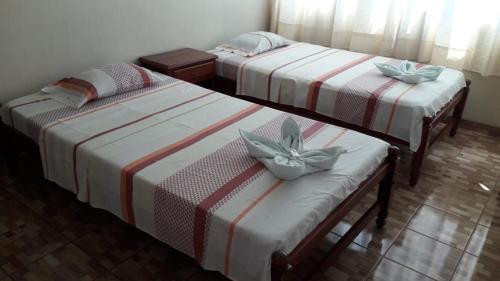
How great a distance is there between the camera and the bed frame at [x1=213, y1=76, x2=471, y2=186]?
2.50 meters

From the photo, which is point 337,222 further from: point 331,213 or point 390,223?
point 390,223

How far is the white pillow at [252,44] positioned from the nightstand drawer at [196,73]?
321 mm

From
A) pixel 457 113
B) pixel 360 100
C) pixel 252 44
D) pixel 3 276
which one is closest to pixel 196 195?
pixel 3 276

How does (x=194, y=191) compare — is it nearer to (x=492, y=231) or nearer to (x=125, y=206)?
(x=125, y=206)

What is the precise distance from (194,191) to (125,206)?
367 millimetres

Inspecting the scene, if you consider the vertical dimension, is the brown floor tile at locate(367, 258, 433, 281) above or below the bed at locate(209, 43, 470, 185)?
below

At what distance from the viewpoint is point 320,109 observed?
111 inches

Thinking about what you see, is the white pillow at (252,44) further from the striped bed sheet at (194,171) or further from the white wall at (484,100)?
the white wall at (484,100)

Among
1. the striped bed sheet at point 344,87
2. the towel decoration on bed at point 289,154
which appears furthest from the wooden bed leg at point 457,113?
the towel decoration on bed at point 289,154

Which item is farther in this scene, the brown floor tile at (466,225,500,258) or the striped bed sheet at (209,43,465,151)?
the striped bed sheet at (209,43,465,151)

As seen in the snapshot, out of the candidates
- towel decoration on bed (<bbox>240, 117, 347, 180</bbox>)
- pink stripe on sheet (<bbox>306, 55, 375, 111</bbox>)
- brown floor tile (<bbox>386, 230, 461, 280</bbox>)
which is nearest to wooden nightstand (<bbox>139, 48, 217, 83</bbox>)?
pink stripe on sheet (<bbox>306, 55, 375, 111</bbox>)

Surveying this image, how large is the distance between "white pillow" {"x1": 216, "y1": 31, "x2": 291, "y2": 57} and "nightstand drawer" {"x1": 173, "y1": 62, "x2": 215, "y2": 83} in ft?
1.05

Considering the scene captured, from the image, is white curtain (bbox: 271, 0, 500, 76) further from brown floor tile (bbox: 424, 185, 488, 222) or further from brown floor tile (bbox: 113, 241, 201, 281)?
brown floor tile (bbox: 113, 241, 201, 281)

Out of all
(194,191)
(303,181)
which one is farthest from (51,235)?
(303,181)
